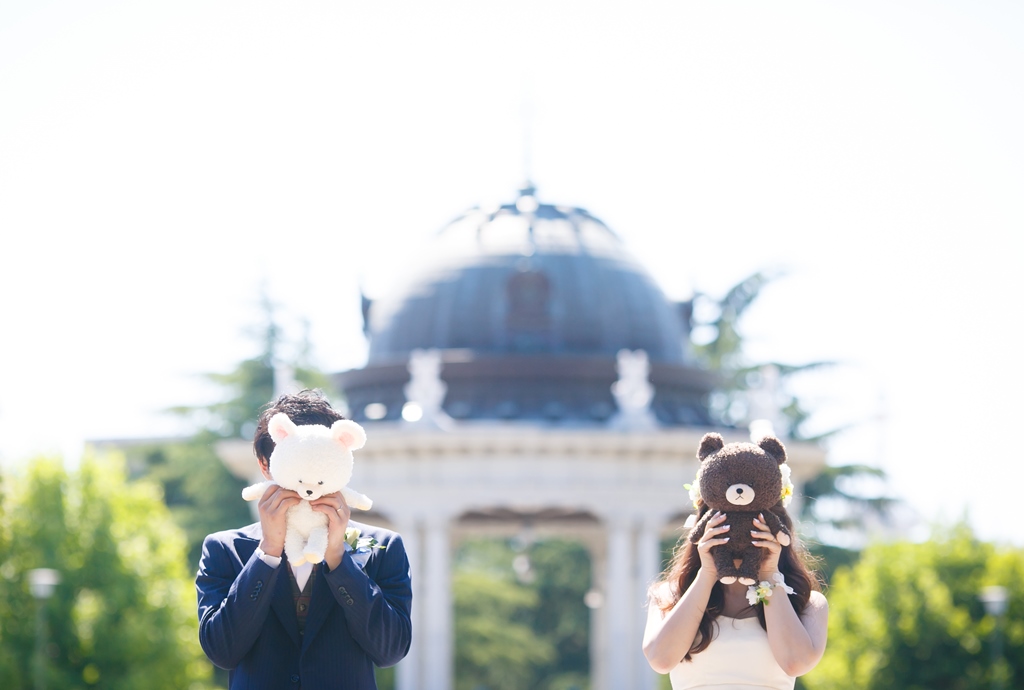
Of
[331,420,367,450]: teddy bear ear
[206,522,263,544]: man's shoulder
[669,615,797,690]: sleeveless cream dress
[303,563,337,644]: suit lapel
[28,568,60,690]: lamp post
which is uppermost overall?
[28,568,60,690]: lamp post

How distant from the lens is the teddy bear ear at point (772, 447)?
7.22 meters

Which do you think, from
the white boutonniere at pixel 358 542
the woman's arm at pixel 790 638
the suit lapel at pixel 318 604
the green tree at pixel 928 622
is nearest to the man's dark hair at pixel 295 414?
the white boutonniere at pixel 358 542

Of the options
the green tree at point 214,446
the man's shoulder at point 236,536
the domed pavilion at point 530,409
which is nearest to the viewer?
the man's shoulder at point 236,536

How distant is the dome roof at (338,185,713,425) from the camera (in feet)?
110

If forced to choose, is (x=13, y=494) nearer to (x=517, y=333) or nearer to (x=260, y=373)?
(x=517, y=333)

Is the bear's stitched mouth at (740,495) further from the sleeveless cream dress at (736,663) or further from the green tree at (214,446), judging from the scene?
the green tree at (214,446)

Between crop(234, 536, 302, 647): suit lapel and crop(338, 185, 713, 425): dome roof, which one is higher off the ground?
crop(338, 185, 713, 425): dome roof

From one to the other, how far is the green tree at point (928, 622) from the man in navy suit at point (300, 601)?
3156 centimetres

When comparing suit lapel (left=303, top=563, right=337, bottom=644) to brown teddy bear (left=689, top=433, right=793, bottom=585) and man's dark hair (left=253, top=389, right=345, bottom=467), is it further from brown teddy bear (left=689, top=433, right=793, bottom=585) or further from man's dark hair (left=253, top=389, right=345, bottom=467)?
brown teddy bear (left=689, top=433, right=793, bottom=585)

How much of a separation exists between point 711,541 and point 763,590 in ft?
1.04

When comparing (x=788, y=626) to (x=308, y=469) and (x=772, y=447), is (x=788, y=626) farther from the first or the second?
(x=308, y=469)

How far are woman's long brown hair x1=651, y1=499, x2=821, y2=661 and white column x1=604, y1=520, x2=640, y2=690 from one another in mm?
25926

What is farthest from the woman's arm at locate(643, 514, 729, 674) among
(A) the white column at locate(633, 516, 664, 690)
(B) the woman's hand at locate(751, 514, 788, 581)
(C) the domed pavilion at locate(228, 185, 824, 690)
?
(A) the white column at locate(633, 516, 664, 690)

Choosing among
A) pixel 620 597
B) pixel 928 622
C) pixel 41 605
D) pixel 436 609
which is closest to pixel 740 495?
pixel 41 605
